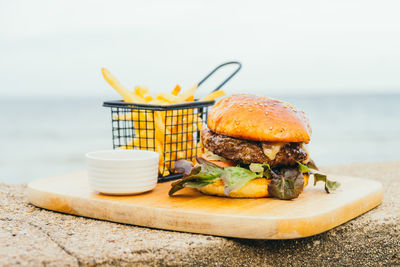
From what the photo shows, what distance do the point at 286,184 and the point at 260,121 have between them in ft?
1.68

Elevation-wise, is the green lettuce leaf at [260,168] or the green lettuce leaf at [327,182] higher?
the green lettuce leaf at [260,168]

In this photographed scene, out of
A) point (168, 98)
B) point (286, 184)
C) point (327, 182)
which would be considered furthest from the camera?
point (168, 98)

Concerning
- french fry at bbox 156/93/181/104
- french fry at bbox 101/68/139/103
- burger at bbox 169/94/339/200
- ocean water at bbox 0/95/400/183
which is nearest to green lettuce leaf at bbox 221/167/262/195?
burger at bbox 169/94/339/200

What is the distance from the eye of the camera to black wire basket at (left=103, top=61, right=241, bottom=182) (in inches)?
149

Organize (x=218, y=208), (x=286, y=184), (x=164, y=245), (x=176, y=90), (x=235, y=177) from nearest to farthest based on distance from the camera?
(x=164, y=245) → (x=218, y=208) → (x=235, y=177) → (x=286, y=184) → (x=176, y=90)

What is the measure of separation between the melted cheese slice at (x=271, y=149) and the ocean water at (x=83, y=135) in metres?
10.8

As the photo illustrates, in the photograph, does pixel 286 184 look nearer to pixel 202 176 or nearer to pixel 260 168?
pixel 260 168

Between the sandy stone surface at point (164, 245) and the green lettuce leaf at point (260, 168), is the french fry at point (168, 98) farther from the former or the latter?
the sandy stone surface at point (164, 245)

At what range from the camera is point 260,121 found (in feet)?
10.5

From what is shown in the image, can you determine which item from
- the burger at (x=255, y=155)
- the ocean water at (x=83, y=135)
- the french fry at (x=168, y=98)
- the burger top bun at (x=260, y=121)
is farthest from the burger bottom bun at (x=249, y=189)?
the ocean water at (x=83, y=135)

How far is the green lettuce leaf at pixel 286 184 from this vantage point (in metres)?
3.22

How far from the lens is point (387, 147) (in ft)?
57.1

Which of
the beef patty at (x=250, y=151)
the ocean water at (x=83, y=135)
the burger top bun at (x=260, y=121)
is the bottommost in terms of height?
the ocean water at (x=83, y=135)

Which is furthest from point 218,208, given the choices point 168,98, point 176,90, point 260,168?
point 176,90
